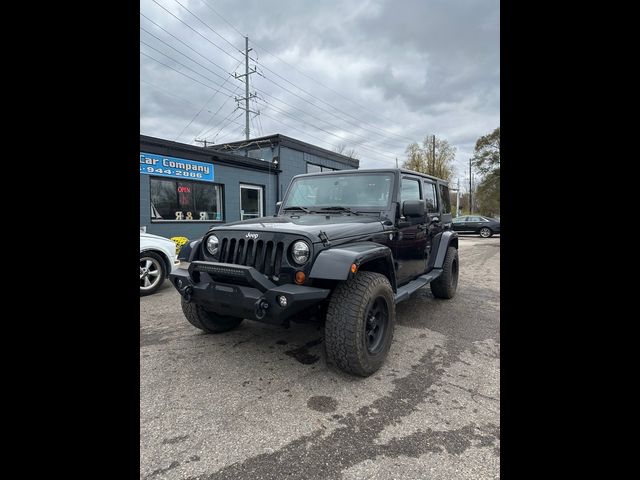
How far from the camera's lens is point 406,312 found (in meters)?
4.64

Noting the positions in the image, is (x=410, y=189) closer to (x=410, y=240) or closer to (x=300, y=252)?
(x=410, y=240)

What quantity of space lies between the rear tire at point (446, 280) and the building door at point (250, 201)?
8292 millimetres

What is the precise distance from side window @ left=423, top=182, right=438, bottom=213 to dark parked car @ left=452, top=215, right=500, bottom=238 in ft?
54.2

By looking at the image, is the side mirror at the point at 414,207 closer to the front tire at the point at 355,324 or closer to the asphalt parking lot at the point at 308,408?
the front tire at the point at 355,324

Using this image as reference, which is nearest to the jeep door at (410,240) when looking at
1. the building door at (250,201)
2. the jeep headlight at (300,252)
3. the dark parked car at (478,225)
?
the jeep headlight at (300,252)

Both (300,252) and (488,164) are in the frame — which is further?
(488,164)

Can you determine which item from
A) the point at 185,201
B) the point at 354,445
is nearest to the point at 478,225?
the point at 185,201

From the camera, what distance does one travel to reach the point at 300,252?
8.64ft

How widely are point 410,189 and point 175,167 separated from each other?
7651 millimetres

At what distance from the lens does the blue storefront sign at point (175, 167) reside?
896 centimetres
